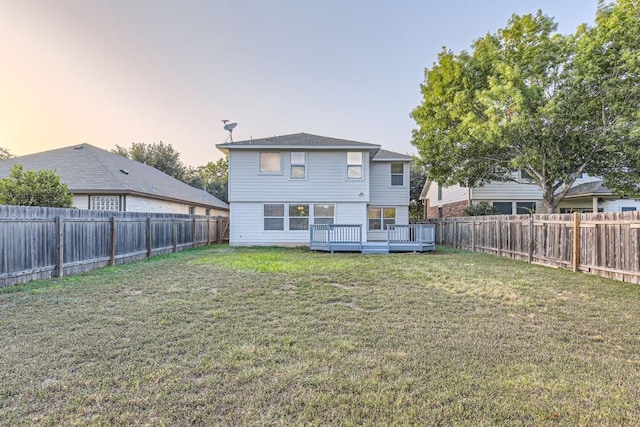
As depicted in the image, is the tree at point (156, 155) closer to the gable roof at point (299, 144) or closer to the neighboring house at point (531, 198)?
the gable roof at point (299, 144)

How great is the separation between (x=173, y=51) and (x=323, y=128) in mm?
10233

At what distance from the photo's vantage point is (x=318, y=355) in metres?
3.16

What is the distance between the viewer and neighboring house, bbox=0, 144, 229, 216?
14305mm

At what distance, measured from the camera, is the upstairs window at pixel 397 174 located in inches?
670

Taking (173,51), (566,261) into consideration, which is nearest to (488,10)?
(566,261)

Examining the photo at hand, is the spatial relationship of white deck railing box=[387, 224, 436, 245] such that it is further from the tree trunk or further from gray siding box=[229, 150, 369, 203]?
the tree trunk

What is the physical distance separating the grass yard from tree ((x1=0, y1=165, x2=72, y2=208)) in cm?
455

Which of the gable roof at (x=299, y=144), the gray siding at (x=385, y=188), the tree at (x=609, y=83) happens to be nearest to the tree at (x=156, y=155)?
the gable roof at (x=299, y=144)

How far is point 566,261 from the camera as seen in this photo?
28.0 ft

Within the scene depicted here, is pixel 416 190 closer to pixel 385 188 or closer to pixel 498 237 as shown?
pixel 385 188

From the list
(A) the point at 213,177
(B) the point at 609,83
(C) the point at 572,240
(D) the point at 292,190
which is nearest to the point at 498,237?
(C) the point at 572,240

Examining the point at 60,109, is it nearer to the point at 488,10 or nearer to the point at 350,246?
the point at 350,246

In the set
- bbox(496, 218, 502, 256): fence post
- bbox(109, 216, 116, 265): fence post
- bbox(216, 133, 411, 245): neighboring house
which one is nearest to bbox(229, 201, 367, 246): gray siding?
bbox(216, 133, 411, 245): neighboring house

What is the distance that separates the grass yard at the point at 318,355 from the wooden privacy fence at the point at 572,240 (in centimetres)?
140
